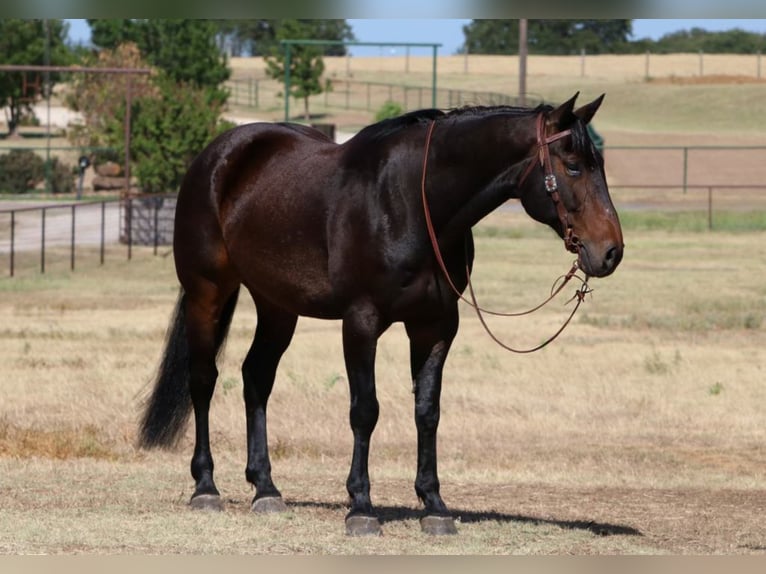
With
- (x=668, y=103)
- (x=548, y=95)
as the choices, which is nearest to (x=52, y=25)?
(x=548, y=95)

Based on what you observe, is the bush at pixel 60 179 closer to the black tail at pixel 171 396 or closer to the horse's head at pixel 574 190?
the black tail at pixel 171 396

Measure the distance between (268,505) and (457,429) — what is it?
529 centimetres

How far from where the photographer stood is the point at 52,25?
255 feet

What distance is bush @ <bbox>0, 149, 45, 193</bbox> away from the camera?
60594 mm

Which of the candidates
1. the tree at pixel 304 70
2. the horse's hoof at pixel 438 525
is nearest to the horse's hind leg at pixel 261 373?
the horse's hoof at pixel 438 525

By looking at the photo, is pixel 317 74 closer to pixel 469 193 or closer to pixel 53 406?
pixel 53 406

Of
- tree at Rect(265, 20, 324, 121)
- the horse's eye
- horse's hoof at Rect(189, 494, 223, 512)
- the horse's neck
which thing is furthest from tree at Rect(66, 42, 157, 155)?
the horse's eye

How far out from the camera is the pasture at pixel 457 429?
805 cm

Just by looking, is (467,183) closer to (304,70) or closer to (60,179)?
(60,179)

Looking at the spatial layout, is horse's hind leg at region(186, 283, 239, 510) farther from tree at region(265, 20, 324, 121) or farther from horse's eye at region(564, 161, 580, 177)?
tree at region(265, 20, 324, 121)

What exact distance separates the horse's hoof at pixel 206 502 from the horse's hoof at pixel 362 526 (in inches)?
50.9

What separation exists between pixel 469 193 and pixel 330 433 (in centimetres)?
580

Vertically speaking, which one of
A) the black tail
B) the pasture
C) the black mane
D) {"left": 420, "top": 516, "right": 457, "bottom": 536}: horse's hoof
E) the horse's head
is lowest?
the pasture

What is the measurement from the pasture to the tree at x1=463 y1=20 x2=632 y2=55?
308 feet
